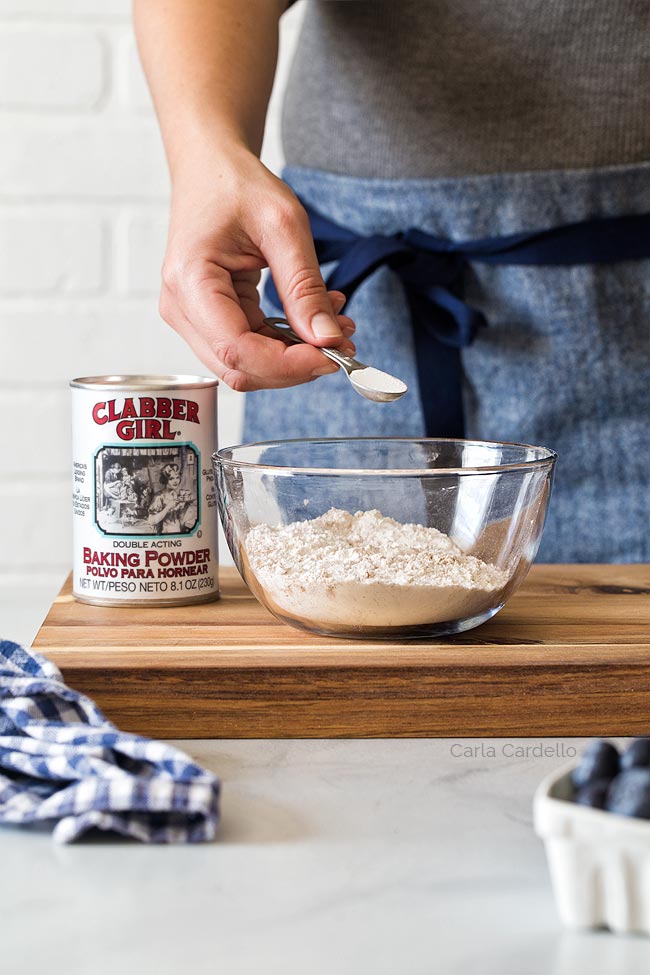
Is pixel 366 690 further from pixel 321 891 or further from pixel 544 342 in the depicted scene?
pixel 544 342

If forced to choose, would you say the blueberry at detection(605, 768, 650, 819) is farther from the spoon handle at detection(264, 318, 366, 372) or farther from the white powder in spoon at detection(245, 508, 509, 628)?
the spoon handle at detection(264, 318, 366, 372)

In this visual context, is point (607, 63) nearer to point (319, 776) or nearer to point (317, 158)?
point (317, 158)

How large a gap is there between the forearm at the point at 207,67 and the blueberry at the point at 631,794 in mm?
554

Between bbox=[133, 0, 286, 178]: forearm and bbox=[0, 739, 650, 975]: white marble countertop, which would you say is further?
bbox=[133, 0, 286, 178]: forearm

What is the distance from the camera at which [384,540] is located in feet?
2.29

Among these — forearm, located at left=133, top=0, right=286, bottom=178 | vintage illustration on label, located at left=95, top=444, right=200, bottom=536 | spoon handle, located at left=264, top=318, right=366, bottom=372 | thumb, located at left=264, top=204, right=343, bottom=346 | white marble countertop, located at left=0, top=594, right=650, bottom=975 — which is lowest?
white marble countertop, located at left=0, top=594, right=650, bottom=975

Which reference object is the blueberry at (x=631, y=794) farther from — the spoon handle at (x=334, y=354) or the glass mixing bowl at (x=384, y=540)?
the spoon handle at (x=334, y=354)

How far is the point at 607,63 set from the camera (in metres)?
0.98

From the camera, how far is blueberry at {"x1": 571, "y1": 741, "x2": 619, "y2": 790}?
429 millimetres

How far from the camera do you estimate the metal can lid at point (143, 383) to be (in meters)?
0.75

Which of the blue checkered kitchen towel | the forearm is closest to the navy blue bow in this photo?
the forearm

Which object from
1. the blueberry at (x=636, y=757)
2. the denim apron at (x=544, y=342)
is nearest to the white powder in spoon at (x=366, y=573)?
the blueberry at (x=636, y=757)

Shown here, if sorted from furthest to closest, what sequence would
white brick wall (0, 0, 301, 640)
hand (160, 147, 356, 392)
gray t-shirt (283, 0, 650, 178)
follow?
white brick wall (0, 0, 301, 640)
gray t-shirt (283, 0, 650, 178)
hand (160, 147, 356, 392)

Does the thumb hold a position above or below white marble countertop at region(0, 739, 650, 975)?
above
